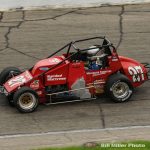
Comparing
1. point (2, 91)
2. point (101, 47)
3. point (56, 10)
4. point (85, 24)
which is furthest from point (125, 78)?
point (56, 10)

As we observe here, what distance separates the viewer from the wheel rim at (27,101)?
14.1m

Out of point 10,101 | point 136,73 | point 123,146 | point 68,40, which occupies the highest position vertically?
point 68,40

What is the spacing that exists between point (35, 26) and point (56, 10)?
7.19ft

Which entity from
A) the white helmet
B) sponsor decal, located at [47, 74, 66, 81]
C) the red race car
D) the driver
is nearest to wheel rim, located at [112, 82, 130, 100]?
the red race car

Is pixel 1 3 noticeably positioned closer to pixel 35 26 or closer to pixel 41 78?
pixel 35 26

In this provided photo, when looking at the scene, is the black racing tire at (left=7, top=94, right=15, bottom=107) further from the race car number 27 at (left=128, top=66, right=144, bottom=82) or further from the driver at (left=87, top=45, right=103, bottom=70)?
the race car number 27 at (left=128, top=66, right=144, bottom=82)

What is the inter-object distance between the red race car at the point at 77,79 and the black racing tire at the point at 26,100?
25mm

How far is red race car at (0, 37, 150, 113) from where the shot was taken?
14.5 meters

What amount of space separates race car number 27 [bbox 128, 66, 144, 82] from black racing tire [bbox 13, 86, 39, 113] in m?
2.61

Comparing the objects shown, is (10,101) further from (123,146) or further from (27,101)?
(123,146)

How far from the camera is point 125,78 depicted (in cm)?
1466

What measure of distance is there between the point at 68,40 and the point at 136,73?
225 inches

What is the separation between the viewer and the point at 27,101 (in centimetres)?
1416

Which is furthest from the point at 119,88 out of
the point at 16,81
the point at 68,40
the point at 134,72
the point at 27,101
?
the point at 68,40
